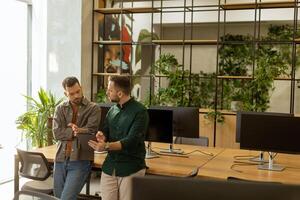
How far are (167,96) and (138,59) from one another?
2.27 m

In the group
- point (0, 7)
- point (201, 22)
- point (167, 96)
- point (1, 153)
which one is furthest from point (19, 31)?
point (201, 22)

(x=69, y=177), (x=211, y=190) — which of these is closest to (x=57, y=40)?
(x=69, y=177)

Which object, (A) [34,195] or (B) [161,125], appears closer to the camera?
(A) [34,195]

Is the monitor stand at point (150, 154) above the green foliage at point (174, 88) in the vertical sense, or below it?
below

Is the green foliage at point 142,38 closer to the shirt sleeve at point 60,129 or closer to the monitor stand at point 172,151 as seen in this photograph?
the monitor stand at point 172,151

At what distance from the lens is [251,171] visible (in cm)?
323

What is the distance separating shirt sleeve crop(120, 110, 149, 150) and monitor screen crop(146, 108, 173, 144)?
0.75m

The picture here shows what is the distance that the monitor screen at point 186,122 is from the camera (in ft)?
12.6

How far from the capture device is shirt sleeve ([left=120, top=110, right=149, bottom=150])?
9.01 feet

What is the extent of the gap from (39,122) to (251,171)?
3045 mm

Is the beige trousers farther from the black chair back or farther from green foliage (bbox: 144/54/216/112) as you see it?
green foliage (bbox: 144/54/216/112)

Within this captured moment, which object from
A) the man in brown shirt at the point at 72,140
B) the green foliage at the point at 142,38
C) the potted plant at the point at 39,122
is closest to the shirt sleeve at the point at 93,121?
the man in brown shirt at the point at 72,140

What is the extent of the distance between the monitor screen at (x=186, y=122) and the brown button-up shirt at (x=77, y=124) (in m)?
0.95

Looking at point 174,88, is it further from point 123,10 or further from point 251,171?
point 251,171
